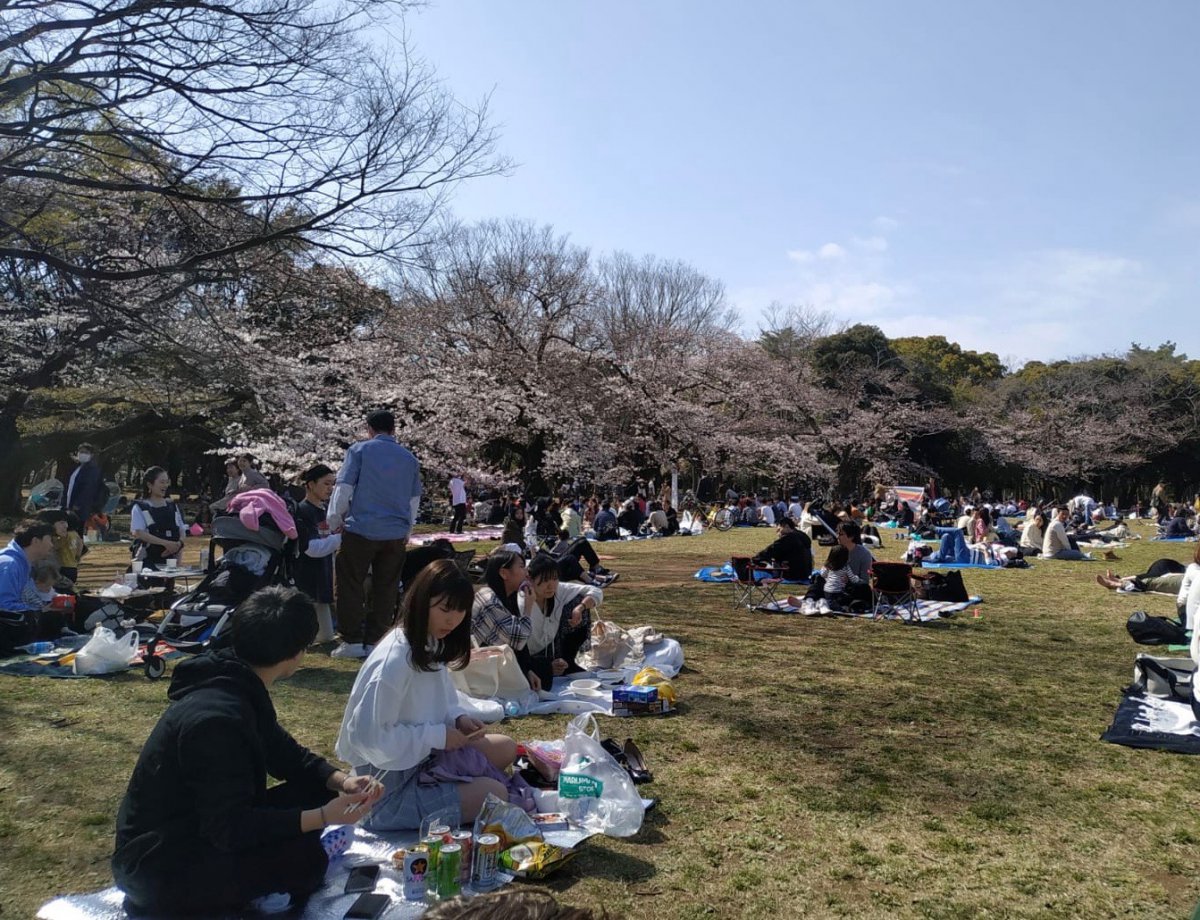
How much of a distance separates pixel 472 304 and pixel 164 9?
16745 mm

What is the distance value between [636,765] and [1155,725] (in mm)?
3174

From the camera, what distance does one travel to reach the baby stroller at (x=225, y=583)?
20.6ft

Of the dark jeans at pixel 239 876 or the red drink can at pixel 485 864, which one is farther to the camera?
the red drink can at pixel 485 864

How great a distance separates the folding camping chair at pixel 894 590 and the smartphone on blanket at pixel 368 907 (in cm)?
694

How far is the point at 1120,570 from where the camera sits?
45.8 ft

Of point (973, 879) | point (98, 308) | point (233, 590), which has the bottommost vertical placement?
point (973, 879)

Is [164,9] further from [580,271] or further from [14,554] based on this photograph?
[580,271]

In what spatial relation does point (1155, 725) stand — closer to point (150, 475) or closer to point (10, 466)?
point (150, 475)

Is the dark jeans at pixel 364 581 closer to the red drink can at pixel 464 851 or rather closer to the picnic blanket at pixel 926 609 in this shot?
the red drink can at pixel 464 851

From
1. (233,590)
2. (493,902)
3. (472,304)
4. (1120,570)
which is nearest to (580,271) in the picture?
(472,304)

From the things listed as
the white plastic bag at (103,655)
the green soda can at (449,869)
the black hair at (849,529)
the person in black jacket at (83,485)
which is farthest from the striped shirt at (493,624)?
the person in black jacket at (83,485)

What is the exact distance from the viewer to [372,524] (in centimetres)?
641

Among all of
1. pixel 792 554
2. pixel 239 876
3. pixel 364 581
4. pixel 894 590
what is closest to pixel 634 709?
pixel 364 581

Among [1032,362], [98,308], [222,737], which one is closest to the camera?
[222,737]
